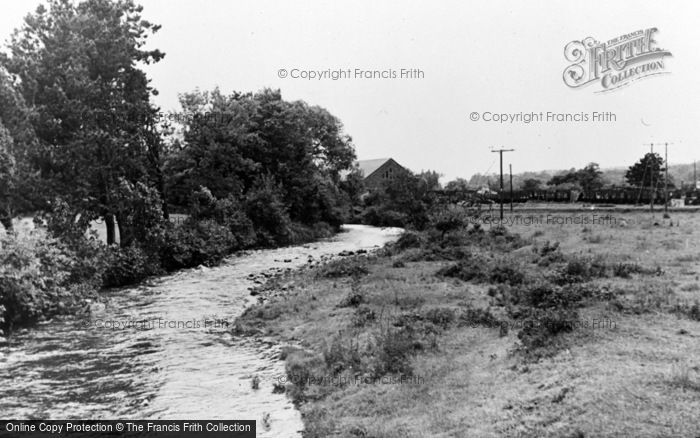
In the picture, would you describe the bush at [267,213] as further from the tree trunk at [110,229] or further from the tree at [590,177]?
the tree at [590,177]

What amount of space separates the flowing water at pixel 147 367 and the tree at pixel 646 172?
80.5 metres

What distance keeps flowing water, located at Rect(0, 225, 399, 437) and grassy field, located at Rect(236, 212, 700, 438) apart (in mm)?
989

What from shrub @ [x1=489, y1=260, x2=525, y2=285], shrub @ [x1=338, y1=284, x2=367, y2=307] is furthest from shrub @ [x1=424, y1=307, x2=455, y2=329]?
shrub @ [x1=489, y1=260, x2=525, y2=285]

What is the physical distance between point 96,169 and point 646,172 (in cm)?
8502

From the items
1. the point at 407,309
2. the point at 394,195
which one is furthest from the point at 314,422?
the point at 394,195

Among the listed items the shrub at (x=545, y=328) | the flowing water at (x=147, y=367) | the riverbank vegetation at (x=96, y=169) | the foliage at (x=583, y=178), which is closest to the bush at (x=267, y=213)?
the riverbank vegetation at (x=96, y=169)

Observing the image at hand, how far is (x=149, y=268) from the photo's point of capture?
2914 cm

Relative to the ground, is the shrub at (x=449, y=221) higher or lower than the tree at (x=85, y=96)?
lower

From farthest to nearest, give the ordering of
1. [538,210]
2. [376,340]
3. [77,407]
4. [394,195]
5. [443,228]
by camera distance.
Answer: [538,210], [394,195], [443,228], [376,340], [77,407]

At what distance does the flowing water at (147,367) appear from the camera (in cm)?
1087

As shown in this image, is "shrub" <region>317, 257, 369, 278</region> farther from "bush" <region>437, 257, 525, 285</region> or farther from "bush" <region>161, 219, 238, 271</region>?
"bush" <region>161, 219, 238, 271</region>

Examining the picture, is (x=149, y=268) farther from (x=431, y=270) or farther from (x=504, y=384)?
(x=504, y=384)

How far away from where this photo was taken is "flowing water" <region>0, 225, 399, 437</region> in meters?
10.9

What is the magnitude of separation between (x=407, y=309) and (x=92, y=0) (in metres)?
27.6
